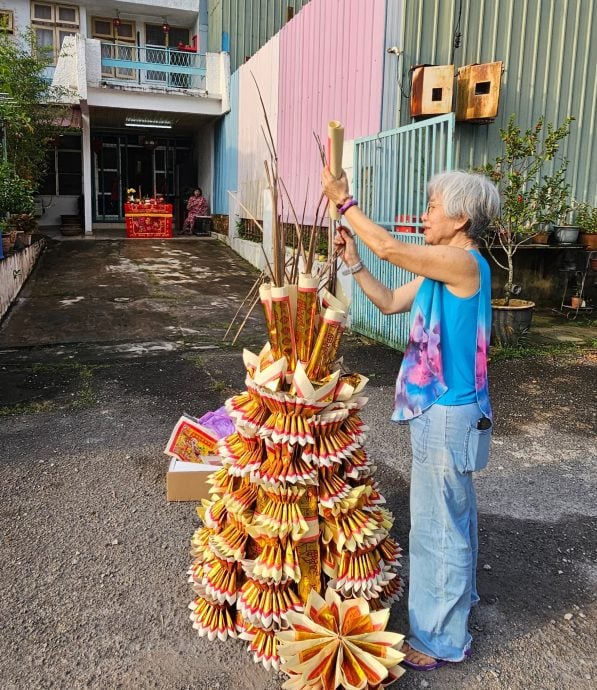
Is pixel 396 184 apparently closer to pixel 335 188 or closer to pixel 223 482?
pixel 335 188

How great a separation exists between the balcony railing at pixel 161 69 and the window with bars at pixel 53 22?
1201 millimetres

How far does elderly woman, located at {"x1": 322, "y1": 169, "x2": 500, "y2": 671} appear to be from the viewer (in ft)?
6.26

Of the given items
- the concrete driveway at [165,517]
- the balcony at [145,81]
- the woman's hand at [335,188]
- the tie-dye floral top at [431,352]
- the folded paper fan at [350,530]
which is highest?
the balcony at [145,81]

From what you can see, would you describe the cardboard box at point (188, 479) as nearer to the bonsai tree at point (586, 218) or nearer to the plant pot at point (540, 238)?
the plant pot at point (540, 238)

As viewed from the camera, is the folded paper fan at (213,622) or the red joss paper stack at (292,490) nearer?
the red joss paper stack at (292,490)

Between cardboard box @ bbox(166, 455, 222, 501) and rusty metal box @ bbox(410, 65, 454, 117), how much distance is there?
5.36 metres

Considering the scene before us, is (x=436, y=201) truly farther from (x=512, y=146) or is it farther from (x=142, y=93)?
(x=142, y=93)

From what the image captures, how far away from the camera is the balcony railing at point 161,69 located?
46.3 feet

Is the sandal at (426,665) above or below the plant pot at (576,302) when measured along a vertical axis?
below

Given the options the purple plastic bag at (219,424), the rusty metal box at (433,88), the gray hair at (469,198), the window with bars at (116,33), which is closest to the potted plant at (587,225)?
the rusty metal box at (433,88)

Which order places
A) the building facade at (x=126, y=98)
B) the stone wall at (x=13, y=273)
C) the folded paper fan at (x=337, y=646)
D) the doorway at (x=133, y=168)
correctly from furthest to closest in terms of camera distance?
the doorway at (x=133, y=168)
the building facade at (x=126, y=98)
the stone wall at (x=13, y=273)
the folded paper fan at (x=337, y=646)

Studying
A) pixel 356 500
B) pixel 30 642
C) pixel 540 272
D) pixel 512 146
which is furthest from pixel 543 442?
pixel 540 272

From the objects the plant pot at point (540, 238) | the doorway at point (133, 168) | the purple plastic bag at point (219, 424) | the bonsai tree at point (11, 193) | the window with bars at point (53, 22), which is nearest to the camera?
the purple plastic bag at point (219, 424)

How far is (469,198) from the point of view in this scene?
1896mm
